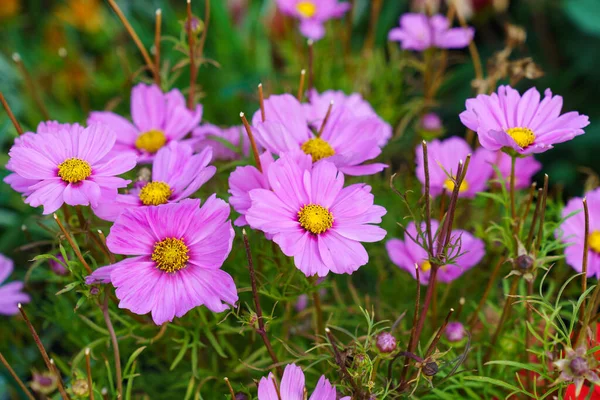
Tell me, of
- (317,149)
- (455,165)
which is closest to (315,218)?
(317,149)

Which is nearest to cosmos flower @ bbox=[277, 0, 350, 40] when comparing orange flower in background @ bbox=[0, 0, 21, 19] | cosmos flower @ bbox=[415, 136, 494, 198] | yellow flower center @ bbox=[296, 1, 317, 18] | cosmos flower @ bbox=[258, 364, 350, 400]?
yellow flower center @ bbox=[296, 1, 317, 18]

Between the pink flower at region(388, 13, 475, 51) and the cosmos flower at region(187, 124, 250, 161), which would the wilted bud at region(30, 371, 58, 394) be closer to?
the cosmos flower at region(187, 124, 250, 161)

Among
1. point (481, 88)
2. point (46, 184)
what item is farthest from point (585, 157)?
point (46, 184)

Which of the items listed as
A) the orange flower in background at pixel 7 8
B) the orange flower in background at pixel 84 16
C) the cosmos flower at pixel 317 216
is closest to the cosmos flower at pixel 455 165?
the cosmos flower at pixel 317 216

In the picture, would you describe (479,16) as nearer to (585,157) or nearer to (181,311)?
(585,157)

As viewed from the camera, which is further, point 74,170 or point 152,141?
point 152,141

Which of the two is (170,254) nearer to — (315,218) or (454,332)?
(315,218)
